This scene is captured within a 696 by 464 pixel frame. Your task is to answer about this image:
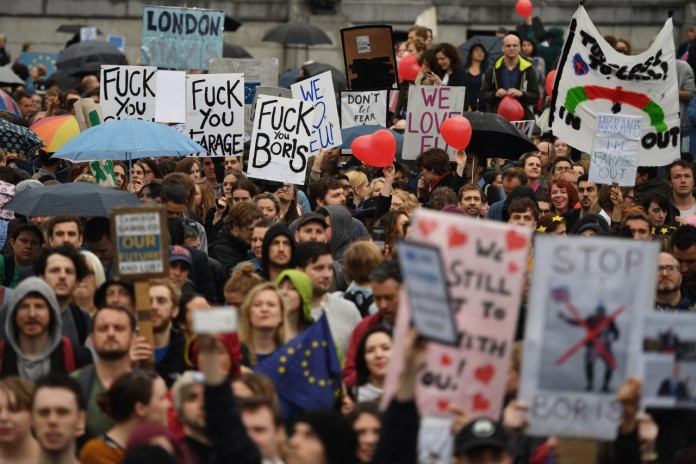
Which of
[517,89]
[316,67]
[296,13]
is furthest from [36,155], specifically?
[296,13]

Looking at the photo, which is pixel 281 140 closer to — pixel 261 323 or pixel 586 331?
pixel 261 323

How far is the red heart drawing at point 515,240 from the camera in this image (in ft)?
23.2

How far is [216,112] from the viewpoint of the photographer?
668 inches

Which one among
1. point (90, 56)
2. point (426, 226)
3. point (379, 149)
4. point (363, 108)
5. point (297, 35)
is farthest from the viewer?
point (297, 35)

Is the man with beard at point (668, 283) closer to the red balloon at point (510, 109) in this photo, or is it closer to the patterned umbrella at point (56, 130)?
→ the patterned umbrella at point (56, 130)


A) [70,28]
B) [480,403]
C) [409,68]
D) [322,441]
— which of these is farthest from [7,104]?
[480,403]

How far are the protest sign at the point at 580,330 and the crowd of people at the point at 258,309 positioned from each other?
10 cm

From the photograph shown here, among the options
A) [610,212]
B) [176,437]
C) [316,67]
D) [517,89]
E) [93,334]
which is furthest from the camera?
[316,67]

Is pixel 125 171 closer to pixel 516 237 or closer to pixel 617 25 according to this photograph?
pixel 516 237

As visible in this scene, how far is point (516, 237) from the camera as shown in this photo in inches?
279

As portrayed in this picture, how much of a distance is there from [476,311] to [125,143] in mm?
7964

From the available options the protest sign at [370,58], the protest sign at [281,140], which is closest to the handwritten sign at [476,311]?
the protest sign at [281,140]

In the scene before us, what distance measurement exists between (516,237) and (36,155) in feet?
38.6

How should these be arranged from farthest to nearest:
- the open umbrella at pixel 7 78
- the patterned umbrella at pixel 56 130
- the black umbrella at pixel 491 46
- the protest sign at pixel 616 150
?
1. the open umbrella at pixel 7 78
2. the black umbrella at pixel 491 46
3. the patterned umbrella at pixel 56 130
4. the protest sign at pixel 616 150
